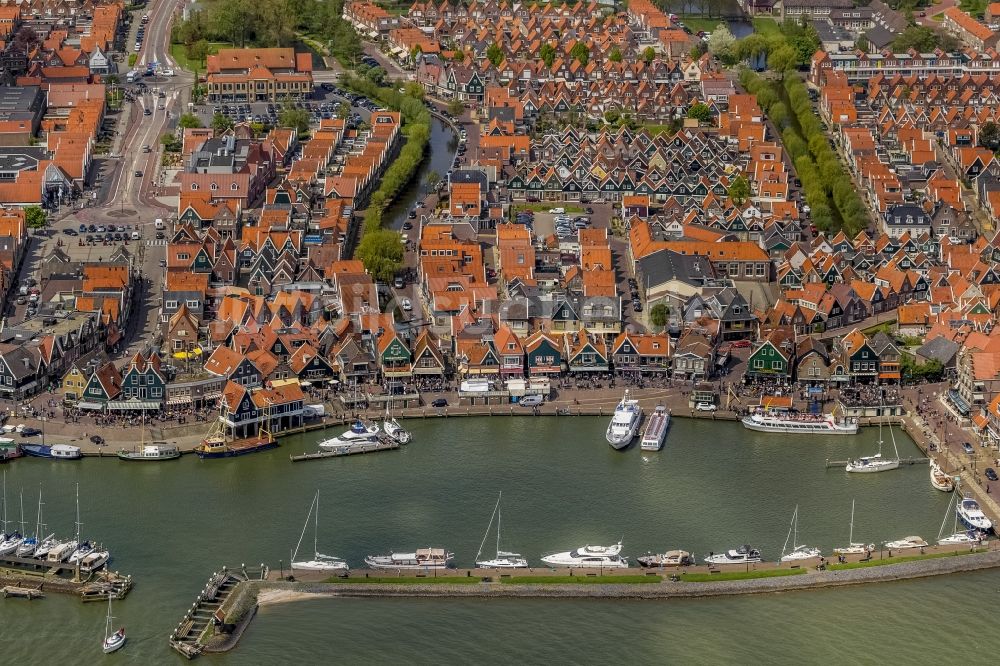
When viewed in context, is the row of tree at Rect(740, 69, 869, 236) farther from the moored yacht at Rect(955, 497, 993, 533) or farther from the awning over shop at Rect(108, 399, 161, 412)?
the awning over shop at Rect(108, 399, 161, 412)

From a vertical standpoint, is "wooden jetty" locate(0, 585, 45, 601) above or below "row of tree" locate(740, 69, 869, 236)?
below

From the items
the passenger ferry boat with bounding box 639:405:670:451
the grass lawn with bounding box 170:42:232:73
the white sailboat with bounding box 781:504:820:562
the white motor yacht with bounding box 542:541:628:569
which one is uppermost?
the grass lawn with bounding box 170:42:232:73

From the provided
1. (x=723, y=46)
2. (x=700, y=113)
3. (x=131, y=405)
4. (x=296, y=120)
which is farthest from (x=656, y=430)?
(x=723, y=46)

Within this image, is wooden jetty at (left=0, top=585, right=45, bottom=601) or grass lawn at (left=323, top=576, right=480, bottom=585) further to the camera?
grass lawn at (left=323, top=576, right=480, bottom=585)

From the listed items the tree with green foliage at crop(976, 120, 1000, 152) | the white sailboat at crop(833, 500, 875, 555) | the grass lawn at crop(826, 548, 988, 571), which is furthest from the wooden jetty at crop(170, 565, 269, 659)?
the tree with green foliage at crop(976, 120, 1000, 152)

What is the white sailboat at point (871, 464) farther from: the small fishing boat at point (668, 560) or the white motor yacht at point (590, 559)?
the white motor yacht at point (590, 559)

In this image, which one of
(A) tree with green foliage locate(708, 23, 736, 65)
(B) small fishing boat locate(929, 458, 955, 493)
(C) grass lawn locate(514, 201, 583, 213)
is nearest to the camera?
(B) small fishing boat locate(929, 458, 955, 493)

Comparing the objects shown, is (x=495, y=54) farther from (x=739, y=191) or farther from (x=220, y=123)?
(x=739, y=191)

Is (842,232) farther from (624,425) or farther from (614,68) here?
(614,68)
